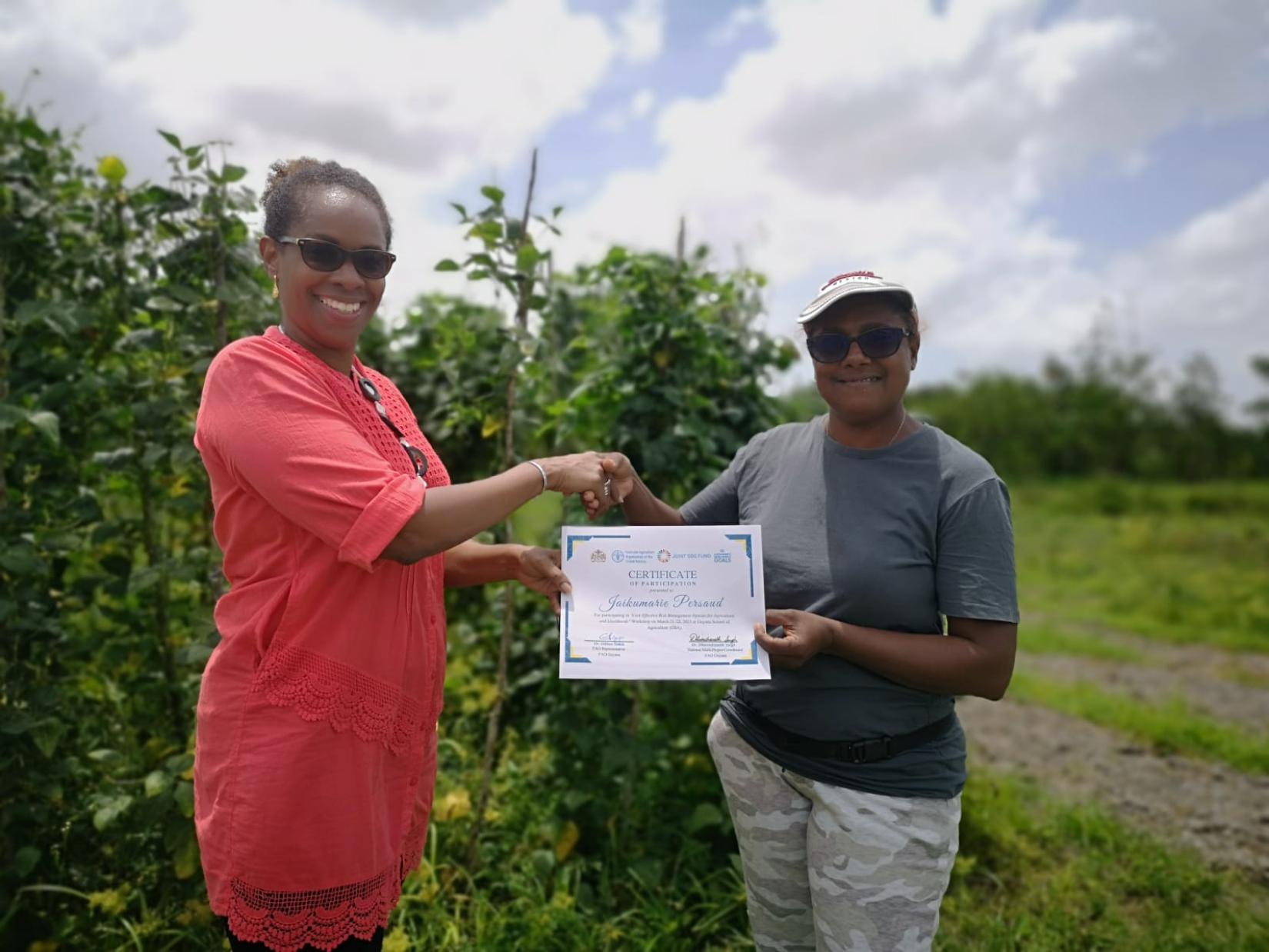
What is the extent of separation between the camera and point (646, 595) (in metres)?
1.95

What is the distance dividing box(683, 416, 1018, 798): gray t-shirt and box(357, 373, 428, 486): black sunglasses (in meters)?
0.80

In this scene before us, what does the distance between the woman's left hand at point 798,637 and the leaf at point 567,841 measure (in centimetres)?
182

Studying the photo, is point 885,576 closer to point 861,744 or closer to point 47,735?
point 861,744

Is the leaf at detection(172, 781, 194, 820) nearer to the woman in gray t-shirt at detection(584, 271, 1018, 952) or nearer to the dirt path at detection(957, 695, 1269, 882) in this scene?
the woman in gray t-shirt at detection(584, 271, 1018, 952)

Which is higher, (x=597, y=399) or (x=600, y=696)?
(x=597, y=399)

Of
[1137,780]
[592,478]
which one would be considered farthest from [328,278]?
[1137,780]

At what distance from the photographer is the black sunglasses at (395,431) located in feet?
6.06

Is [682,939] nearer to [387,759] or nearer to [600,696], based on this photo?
[600,696]

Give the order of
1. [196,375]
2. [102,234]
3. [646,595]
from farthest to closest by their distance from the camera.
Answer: [102,234]
[196,375]
[646,595]

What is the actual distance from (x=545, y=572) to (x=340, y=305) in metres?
0.74

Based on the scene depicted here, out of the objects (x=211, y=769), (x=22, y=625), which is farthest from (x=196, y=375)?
(x=211, y=769)

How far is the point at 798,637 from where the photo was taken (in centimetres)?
177

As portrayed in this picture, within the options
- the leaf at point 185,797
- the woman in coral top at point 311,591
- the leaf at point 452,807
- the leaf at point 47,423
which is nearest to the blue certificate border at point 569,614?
the woman in coral top at point 311,591

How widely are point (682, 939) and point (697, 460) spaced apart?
1692 mm
